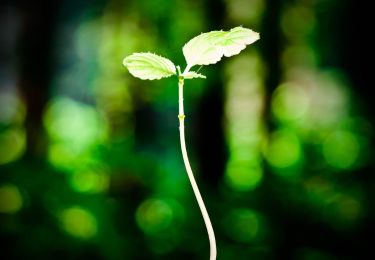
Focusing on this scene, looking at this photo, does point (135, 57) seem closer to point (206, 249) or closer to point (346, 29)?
point (206, 249)

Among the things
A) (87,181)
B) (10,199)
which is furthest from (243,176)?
(10,199)

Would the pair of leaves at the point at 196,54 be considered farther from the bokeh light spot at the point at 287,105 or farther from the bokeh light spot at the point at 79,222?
the bokeh light spot at the point at 287,105

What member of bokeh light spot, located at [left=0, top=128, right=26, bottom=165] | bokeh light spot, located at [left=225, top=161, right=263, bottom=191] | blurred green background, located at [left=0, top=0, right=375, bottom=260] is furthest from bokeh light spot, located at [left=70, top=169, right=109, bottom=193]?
bokeh light spot, located at [left=225, top=161, right=263, bottom=191]

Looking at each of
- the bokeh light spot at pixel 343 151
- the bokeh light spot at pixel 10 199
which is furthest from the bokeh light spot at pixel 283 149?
the bokeh light spot at pixel 10 199

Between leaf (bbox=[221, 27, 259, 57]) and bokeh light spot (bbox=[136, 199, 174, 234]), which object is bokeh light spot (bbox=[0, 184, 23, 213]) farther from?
leaf (bbox=[221, 27, 259, 57])

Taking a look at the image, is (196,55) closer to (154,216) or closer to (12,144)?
(154,216)

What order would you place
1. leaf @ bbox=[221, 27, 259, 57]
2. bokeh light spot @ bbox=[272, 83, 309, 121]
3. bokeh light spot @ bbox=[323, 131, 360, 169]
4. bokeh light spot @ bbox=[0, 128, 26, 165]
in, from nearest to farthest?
leaf @ bbox=[221, 27, 259, 57], bokeh light spot @ bbox=[323, 131, 360, 169], bokeh light spot @ bbox=[0, 128, 26, 165], bokeh light spot @ bbox=[272, 83, 309, 121]

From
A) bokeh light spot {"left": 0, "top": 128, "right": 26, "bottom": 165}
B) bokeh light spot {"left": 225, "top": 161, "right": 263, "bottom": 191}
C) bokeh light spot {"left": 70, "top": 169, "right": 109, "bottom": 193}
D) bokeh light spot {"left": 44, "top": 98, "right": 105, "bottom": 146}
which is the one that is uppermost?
bokeh light spot {"left": 44, "top": 98, "right": 105, "bottom": 146}
